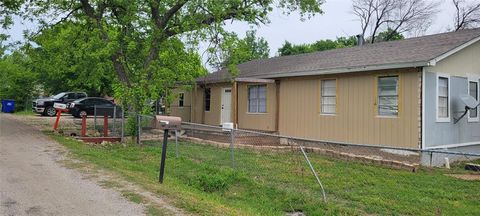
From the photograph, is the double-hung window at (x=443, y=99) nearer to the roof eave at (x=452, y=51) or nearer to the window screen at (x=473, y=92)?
the roof eave at (x=452, y=51)

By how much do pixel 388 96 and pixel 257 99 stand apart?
6.60 metres

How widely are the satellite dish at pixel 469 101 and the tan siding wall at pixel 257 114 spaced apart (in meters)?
6.87

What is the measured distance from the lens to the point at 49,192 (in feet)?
23.0

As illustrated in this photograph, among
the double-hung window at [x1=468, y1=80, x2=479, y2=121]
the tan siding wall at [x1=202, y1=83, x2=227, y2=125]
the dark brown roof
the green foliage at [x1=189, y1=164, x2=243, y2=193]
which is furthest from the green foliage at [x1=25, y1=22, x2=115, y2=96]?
the double-hung window at [x1=468, y1=80, x2=479, y2=121]

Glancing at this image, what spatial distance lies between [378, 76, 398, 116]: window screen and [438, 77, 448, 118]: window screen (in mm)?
1321

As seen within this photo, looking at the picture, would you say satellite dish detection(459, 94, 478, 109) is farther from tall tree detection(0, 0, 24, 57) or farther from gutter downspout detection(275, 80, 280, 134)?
tall tree detection(0, 0, 24, 57)

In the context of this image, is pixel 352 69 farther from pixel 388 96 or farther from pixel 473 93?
pixel 473 93

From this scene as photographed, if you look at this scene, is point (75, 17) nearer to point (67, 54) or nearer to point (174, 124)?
point (67, 54)

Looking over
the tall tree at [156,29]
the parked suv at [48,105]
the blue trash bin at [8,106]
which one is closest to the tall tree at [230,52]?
the tall tree at [156,29]

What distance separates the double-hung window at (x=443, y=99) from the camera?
42.8 feet

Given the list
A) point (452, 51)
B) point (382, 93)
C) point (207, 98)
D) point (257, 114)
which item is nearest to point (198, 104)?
point (207, 98)

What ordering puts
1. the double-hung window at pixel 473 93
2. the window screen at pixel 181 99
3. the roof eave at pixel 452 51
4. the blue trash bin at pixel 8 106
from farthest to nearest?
1. the blue trash bin at pixel 8 106
2. the window screen at pixel 181 99
3. the double-hung window at pixel 473 93
4. the roof eave at pixel 452 51

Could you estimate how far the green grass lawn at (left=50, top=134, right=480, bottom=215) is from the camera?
6.82 metres

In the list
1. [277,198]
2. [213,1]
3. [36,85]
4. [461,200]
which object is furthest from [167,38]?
[36,85]
